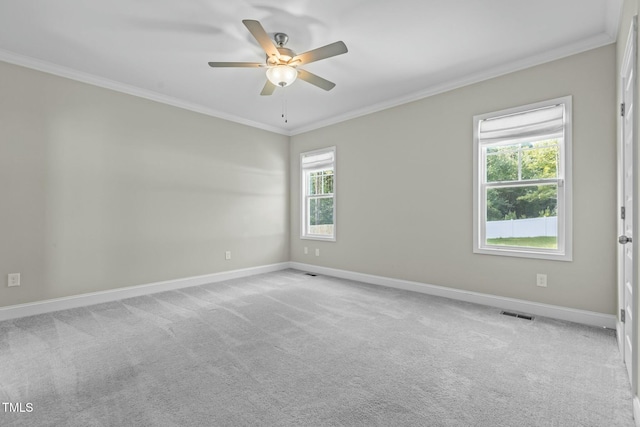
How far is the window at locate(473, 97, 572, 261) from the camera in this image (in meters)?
3.04

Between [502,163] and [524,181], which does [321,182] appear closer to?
[502,163]

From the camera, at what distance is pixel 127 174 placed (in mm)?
3910

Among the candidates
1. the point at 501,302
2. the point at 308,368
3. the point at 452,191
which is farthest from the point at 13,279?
the point at 501,302

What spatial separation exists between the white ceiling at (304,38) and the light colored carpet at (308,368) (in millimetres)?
2706

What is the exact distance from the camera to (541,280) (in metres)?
3.13

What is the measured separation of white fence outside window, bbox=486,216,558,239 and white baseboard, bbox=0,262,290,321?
371 cm

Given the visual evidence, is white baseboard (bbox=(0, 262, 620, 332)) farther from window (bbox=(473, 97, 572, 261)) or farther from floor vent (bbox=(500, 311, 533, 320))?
window (bbox=(473, 97, 572, 261))

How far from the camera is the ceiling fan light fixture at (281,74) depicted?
2781mm

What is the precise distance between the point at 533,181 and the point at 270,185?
4001mm

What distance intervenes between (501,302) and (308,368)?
2460 mm

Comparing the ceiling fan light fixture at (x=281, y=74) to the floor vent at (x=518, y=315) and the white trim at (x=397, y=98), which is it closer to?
the white trim at (x=397, y=98)

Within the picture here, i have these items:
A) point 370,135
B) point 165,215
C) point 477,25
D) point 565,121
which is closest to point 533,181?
point 565,121

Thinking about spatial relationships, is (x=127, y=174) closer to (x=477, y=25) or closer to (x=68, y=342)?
(x=68, y=342)

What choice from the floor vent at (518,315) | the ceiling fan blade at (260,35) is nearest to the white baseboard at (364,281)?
the floor vent at (518,315)
